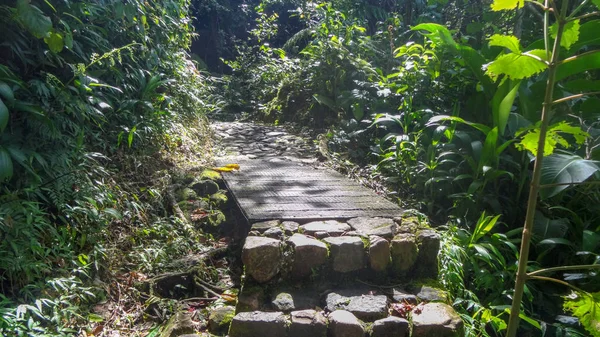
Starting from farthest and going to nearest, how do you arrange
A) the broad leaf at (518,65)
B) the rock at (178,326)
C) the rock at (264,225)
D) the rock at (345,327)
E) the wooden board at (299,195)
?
1. the wooden board at (299,195)
2. the rock at (264,225)
3. the rock at (178,326)
4. the rock at (345,327)
5. the broad leaf at (518,65)

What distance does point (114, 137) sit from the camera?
13.2 ft

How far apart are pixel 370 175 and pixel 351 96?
1683mm

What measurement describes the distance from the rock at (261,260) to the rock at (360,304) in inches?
12.9

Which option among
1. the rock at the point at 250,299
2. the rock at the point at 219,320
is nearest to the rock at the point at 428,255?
the rock at the point at 250,299

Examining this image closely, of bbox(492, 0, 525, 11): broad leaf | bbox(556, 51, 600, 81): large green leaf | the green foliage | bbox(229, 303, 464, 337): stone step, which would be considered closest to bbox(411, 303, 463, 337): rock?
bbox(229, 303, 464, 337): stone step

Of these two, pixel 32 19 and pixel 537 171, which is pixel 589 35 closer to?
pixel 537 171

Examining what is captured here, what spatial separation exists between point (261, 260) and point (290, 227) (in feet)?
1.35

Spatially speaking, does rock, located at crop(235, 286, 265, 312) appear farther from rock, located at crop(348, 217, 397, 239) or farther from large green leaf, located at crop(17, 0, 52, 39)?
large green leaf, located at crop(17, 0, 52, 39)

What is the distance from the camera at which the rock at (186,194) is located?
13.8 ft

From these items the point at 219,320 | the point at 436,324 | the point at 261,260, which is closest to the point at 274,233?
the point at 261,260

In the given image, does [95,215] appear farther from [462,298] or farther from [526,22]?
[526,22]

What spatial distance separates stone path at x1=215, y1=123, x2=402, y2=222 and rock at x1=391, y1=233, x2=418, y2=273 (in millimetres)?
486

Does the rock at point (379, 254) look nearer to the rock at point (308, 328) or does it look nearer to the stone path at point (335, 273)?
the stone path at point (335, 273)

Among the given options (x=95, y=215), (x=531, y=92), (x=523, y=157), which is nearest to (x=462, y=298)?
(x=523, y=157)
